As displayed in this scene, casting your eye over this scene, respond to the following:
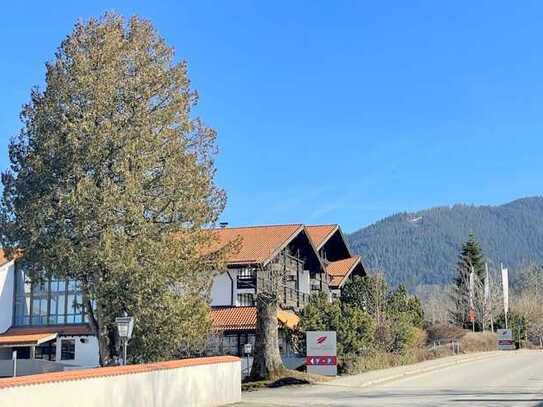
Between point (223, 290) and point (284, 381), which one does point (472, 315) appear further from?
point (284, 381)

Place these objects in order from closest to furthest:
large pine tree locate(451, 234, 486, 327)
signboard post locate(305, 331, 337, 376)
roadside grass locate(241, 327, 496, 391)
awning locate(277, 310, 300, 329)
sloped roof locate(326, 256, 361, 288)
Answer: roadside grass locate(241, 327, 496, 391) < signboard post locate(305, 331, 337, 376) < awning locate(277, 310, 300, 329) < sloped roof locate(326, 256, 361, 288) < large pine tree locate(451, 234, 486, 327)

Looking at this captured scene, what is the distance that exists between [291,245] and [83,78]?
25.2 metres

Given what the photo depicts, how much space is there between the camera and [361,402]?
1994 cm

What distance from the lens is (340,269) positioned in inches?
2244

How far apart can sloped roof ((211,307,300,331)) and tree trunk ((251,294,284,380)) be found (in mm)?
11912

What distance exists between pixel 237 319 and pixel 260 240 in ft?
20.8

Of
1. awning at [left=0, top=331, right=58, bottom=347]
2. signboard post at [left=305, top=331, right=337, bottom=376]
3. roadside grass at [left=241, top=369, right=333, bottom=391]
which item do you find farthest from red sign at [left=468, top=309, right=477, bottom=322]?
roadside grass at [left=241, top=369, right=333, bottom=391]

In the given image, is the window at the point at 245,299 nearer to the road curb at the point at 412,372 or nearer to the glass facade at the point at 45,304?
the glass facade at the point at 45,304

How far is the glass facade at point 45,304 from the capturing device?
46.0 metres

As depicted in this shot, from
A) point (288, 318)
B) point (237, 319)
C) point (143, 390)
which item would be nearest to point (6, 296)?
point (237, 319)

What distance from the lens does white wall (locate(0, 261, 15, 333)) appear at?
154 feet

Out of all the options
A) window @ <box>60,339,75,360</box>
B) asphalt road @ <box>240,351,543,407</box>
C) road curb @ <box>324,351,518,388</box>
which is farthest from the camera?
window @ <box>60,339,75,360</box>

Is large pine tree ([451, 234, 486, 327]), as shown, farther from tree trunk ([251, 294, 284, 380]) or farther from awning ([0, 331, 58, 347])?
tree trunk ([251, 294, 284, 380])

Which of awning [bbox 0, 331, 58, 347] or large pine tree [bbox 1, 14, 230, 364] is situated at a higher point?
large pine tree [bbox 1, 14, 230, 364]
